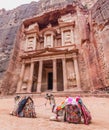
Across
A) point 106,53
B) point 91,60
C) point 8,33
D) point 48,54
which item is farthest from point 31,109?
point 8,33

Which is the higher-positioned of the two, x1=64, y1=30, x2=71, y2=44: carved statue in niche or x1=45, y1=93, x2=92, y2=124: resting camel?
x1=64, y1=30, x2=71, y2=44: carved statue in niche

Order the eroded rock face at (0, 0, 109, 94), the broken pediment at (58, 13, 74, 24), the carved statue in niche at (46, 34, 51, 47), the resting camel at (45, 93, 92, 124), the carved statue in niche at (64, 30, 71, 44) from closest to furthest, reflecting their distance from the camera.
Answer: the resting camel at (45, 93, 92, 124), the eroded rock face at (0, 0, 109, 94), the carved statue in niche at (64, 30, 71, 44), the carved statue in niche at (46, 34, 51, 47), the broken pediment at (58, 13, 74, 24)

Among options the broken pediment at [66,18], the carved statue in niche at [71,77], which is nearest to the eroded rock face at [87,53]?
the carved statue in niche at [71,77]

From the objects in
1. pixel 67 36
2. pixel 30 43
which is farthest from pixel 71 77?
pixel 30 43

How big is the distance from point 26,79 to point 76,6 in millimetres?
13809

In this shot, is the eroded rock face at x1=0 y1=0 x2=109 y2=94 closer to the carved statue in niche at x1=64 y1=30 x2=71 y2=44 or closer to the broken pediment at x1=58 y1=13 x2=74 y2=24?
the broken pediment at x1=58 y1=13 x2=74 y2=24

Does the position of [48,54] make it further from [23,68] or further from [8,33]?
[8,33]

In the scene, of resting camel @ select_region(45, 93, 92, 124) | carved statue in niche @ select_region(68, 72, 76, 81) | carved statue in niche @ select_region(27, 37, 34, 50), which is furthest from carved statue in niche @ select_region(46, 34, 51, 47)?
resting camel @ select_region(45, 93, 92, 124)

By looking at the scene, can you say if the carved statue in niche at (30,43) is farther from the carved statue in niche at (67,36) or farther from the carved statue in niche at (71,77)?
the carved statue in niche at (71,77)

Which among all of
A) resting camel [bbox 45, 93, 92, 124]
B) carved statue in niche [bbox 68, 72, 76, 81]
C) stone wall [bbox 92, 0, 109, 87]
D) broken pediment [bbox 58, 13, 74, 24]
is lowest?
resting camel [bbox 45, 93, 92, 124]

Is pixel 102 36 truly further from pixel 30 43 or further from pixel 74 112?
pixel 74 112

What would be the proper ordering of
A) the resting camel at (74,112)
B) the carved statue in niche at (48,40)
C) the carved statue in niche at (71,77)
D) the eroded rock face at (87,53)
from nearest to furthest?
the resting camel at (74,112), the eroded rock face at (87,53), the carved statue in niche at (71,77), the carved statue in niche at (48,40)

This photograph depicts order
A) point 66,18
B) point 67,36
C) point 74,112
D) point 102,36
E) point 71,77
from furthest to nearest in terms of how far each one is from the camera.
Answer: point 66,18, point 67,36, point 71,77, point 102,36, point 74,112

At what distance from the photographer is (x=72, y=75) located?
622 inches
